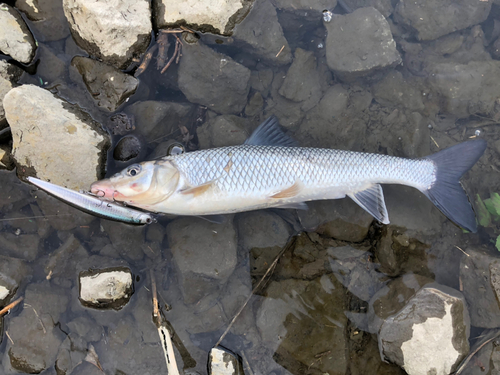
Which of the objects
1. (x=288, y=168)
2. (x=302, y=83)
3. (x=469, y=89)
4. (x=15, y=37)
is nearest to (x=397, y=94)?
(x=469, y=89)

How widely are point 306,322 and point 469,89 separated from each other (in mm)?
3737

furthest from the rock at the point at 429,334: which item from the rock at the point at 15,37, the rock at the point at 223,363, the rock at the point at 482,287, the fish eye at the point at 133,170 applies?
the rock at the point at 15,37

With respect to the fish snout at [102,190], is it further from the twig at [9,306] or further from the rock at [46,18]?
the rock at [46,18]

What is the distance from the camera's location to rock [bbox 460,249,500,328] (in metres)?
3.30

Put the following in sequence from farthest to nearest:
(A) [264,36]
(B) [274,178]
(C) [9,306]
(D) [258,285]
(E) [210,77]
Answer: (A) [264,36] → (E) [210,77] → (D) [258,285] → (C) [9,306] → (B) [274,178]

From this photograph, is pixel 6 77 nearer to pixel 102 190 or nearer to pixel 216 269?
pixel 102 190

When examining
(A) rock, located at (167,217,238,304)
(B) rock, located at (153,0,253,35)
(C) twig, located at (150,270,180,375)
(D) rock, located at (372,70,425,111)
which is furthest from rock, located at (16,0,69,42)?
(D) rock, located at (372,70,425,111)

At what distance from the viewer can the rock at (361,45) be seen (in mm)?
4008

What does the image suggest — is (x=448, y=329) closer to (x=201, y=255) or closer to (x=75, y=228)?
(x=201, y=255)

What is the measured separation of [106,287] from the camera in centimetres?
321

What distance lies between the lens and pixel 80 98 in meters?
3.53

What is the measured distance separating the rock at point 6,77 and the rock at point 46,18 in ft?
1.65

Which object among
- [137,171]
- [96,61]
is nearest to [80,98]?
[96,61]

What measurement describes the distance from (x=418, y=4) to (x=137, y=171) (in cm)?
447
